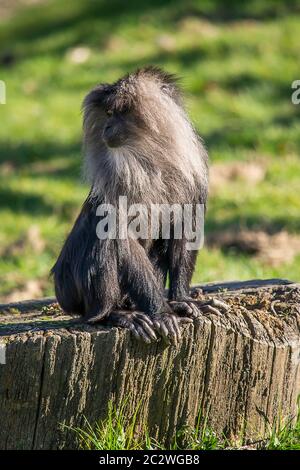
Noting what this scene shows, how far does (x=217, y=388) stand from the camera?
180 inches

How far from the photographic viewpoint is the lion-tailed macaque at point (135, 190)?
478 cm

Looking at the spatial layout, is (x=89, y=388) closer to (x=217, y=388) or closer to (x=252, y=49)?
(x=217, y=388)

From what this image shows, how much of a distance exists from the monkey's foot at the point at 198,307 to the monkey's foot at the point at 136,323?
228 mm

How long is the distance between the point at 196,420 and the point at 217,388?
0.19m

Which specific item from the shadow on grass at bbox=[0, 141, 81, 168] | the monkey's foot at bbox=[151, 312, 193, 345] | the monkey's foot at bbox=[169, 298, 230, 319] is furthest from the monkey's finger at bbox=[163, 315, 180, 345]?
the shadow on grass at bbox=[0, 141, 81, 168]

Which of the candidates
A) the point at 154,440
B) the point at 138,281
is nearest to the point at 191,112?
the point at 138,281

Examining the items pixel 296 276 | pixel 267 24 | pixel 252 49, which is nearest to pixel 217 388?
pixel 296 276

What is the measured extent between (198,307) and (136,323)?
16.7 inches

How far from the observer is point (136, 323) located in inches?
176

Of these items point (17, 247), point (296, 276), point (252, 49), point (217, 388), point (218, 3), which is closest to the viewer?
point (217, 388)

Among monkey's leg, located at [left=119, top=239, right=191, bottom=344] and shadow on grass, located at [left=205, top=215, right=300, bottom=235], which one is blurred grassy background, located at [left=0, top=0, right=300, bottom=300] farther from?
monkey's leg, located at [left=119, top=239, right=191, bottom=344]

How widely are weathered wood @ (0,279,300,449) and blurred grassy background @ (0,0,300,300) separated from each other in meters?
2.63

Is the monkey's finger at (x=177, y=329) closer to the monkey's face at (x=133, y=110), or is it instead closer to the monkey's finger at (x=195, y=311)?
the monkey's finger at (x=195, y=311)

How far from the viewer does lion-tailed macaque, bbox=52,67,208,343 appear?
4.78 m
